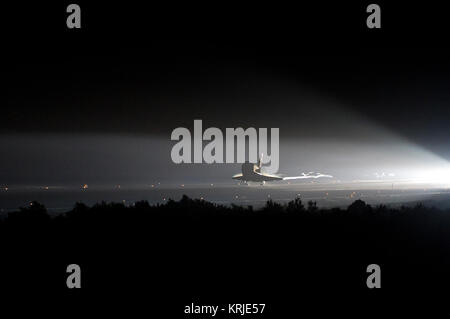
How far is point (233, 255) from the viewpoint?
130 ft

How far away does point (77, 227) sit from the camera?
168 feet

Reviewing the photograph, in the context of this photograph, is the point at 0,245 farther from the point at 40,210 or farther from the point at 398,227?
→ the point at 398,227

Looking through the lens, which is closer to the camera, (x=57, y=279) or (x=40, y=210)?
(x=57, y=279)

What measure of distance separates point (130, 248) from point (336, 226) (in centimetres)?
1924

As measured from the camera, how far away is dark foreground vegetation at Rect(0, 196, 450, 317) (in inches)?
1305

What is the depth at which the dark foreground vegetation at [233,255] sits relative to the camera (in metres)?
33.2

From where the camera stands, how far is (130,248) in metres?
42.2

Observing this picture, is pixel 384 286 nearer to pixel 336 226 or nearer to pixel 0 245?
pixel 336 226

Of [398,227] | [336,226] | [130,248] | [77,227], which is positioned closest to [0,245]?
[77,227]

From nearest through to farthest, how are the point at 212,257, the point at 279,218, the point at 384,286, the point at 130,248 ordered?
the point at 384,286 < the point at 212,257 < the point at 130,248 < the point at 279,218

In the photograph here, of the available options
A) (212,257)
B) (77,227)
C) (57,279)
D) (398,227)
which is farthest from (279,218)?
(57,279)

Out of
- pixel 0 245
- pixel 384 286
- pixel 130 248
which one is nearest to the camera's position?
pixel 384 286
